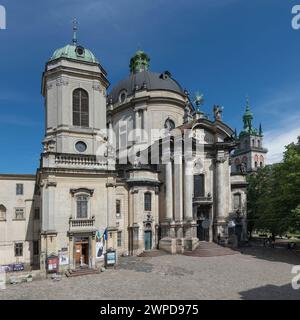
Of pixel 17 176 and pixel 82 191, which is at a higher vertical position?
pixel 17 176

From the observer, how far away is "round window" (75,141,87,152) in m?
30.3

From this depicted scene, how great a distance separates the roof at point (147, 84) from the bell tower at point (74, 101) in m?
15.6

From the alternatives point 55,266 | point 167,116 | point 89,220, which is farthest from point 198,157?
point 55,266

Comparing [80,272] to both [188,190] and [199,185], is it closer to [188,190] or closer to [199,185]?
[188,190]

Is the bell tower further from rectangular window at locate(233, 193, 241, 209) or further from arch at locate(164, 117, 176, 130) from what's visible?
rectangular window at locate(233, 193, 241, 209)

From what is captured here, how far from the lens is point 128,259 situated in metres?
33.2

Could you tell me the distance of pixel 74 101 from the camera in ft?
100

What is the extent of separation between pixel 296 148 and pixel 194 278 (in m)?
20.3

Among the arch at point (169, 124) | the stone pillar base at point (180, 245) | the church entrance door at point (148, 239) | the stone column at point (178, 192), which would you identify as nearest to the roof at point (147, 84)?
the arch at point (169, 124)

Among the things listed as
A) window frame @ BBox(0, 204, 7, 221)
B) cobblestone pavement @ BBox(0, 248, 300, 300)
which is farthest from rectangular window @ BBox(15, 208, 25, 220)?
cobblestone pavement @ BBox(0, 248, 300, 300)

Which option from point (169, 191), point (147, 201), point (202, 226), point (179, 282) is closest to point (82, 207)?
point (179, 282)

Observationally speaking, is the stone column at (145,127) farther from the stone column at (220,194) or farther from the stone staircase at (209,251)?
the stone staircase at (209,251)

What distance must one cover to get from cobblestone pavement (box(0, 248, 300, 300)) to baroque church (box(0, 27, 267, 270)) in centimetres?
378

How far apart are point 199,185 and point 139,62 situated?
28.4 m
